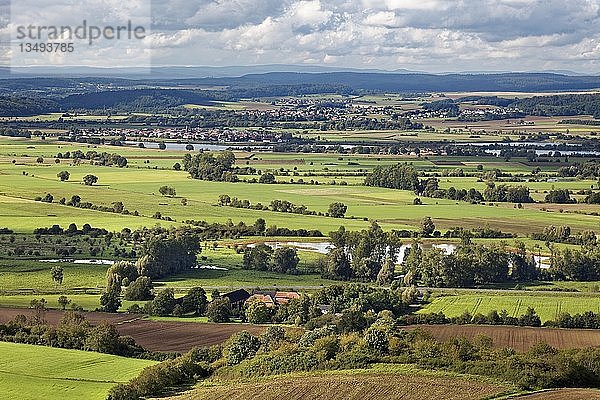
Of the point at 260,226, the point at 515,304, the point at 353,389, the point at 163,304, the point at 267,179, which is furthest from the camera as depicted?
the point at 267,179

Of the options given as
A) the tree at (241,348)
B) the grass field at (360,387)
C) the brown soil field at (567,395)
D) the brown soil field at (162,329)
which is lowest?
the brown soil field at (162,329)

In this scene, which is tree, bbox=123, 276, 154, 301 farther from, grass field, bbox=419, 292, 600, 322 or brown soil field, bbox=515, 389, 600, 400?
brown soil field, bbox=515, 389, 600, 400

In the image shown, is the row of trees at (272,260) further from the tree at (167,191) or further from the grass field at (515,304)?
the tree at (167,191)

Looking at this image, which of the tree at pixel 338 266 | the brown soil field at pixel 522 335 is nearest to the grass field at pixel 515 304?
the brown soil field at pixel 522 335

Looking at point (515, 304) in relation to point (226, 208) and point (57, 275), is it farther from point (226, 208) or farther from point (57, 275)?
point (226, 208)

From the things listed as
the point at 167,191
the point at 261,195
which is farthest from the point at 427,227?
the point at 167,191

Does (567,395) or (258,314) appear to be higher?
(567,395)
